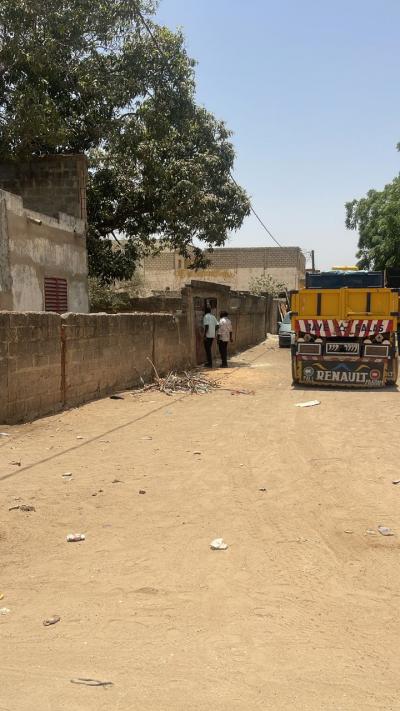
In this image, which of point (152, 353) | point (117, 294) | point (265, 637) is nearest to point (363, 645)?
point (265, 637)

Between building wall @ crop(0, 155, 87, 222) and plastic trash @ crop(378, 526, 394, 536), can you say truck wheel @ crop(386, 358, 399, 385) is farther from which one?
plastic trash @ crop(378, 526, 394, 536)

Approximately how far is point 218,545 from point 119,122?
15058mm

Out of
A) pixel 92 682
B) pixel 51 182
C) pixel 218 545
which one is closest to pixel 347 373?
pixel 51 182

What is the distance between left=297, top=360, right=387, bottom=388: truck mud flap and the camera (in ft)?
41.5

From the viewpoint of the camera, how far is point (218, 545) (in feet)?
14.0

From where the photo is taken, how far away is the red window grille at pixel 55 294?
13367mm

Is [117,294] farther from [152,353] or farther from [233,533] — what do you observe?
[233,533]

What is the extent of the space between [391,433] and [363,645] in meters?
5.47

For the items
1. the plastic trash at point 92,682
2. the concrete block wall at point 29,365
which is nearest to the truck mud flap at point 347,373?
the concrete block wall at point 29,365

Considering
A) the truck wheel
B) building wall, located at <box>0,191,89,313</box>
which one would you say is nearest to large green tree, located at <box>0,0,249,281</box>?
building wall, located at <box>0,191,89,313</box>

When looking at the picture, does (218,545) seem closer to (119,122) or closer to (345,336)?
(345,336)

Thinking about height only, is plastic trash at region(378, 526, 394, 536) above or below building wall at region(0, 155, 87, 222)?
below

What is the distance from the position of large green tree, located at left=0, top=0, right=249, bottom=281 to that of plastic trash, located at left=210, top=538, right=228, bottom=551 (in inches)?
467

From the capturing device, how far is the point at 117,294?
70.7 ft
